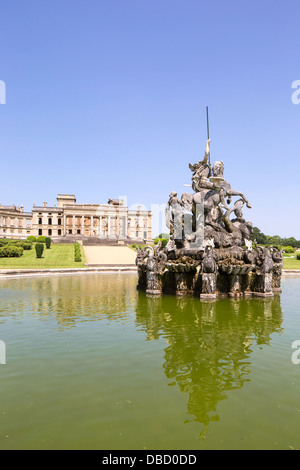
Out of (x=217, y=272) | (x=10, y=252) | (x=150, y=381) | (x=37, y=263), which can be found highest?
(x=10, y=252)

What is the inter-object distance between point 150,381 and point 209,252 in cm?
860

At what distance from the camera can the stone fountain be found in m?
14.1

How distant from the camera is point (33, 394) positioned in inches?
197

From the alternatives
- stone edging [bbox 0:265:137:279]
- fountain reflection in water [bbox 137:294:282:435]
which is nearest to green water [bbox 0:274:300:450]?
fountain reflection in water [bbox 137:294:282:435]

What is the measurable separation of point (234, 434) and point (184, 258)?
10679 millimetres

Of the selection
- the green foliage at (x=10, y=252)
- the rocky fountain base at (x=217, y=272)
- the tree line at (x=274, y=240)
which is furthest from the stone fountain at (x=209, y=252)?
the tree line at (x=274, y=240)

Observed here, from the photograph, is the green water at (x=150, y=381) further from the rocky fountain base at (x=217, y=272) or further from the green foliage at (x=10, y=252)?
the green foliage at (x=10, y=252)

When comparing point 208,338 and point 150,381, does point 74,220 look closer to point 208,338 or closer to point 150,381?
point 208,338

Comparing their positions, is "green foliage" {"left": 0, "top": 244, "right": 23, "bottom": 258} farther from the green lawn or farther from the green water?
the green water

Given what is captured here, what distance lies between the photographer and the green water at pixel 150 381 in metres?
3.94

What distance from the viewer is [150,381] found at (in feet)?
17.9

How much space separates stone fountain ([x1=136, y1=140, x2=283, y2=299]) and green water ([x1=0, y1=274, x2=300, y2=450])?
3.63 m

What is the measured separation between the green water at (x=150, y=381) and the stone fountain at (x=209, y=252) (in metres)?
3.63

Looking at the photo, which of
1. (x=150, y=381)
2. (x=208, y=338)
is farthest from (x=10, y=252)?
(x=150, y=381)
